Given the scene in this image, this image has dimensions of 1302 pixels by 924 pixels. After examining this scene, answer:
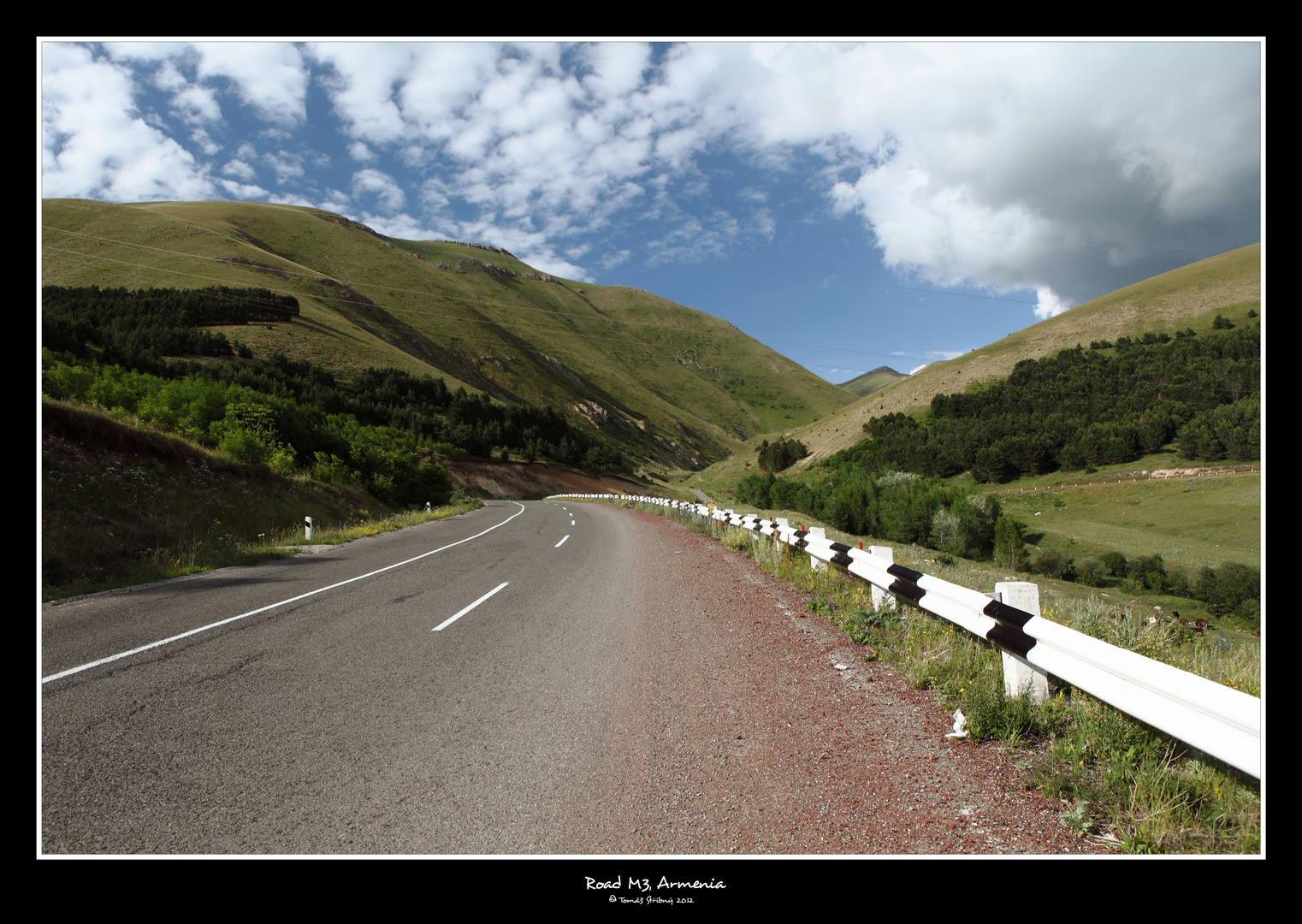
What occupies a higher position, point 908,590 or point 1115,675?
point 1115,675

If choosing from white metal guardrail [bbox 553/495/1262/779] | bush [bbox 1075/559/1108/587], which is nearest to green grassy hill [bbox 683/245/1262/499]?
bush [bbox 1075/559/1108/587]

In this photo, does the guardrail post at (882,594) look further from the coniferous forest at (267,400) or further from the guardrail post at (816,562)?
the coniferous forest at (267,400)

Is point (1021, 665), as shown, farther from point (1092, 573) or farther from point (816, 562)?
point (1092, 573)

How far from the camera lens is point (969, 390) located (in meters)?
89.8

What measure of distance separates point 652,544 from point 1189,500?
5822 cm

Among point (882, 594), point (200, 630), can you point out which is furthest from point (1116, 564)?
point (200, 630)

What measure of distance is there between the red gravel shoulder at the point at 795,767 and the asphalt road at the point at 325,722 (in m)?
0.29

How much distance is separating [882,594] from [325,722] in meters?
5.00

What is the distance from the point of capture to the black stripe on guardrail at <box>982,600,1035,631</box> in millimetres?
3199

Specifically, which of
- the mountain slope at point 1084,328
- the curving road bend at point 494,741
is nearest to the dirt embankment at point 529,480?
the mountain slope at point 1084,328

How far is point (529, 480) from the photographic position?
6356 centimetres

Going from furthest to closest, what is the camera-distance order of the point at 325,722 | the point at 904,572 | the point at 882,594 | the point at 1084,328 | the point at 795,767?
1. the point at 1084,328
2. the point at 882,594
3. the point at 904,572
4. the point at 325,722
5. the point at 795,767

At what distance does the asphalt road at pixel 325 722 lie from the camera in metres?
2.41
